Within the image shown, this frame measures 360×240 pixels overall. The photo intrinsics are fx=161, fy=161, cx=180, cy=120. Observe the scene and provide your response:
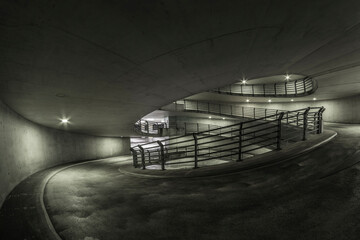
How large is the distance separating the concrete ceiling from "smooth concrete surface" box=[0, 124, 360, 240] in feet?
9.75

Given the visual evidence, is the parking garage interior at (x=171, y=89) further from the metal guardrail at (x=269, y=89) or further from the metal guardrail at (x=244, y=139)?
the metal guardrail at (x=269, y=89)

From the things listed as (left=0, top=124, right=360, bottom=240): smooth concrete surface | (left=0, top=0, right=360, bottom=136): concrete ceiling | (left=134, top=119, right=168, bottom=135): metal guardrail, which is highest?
(left=0, top=0, right=360, bottom=136): concrete ceiling

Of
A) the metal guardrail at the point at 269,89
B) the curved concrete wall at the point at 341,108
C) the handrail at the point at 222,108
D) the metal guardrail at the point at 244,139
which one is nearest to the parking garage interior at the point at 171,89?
the metal guardrail at the point at 244,139

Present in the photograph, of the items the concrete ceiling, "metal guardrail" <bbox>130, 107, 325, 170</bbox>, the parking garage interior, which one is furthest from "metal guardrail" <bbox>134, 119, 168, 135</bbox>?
the concrete ceiling

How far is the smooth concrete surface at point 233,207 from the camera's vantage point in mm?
2035

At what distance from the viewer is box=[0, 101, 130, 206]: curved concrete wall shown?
4762 millimetres

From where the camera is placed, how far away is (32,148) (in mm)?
7961

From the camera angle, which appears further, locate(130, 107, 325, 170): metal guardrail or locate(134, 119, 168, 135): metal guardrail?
locate(134, 119, 168, 135): metal guardrail

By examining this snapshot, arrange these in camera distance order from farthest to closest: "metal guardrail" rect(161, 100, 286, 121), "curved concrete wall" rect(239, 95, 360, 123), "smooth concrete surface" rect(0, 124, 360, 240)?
"metal guardrail" rect(161, 100, 286, 121) < "curved concrete wall" rect(239, 95, 360, 123) < "smooth concrete surface" rect(0, 124, 360, 240)

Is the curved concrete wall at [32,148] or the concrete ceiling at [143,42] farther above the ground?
the concrete ceiling at [143,42]

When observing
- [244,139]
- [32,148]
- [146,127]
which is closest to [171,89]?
[244,139]

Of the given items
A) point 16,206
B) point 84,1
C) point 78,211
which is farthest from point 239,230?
point 16,206

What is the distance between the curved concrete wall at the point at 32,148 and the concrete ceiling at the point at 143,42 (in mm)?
1017

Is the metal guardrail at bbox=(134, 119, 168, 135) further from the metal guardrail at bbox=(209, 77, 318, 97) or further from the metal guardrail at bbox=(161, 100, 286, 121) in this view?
the metal guardrail at bbox=(209, 77, 318, 97)
